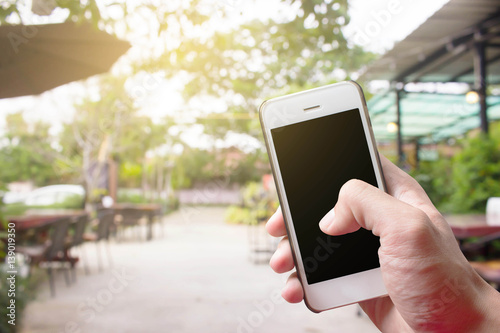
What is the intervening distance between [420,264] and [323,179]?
361 mm

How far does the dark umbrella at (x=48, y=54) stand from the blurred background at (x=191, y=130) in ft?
0.04

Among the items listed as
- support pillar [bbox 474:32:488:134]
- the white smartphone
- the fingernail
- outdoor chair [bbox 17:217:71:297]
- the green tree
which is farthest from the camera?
the green tree

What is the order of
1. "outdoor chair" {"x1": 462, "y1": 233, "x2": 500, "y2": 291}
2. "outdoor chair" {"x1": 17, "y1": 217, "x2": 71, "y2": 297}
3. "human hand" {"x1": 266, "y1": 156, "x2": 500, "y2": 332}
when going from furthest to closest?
"outdoor chair" {"x1": 17, "y1": 217, "x2": 71, "y2": 297}
"outdoor chair" {"x1": 462, "y1": 233, "x2": 500, "y2": 291}
"human hand" {"x1": 266, "y1": 156, "x2": 500, "y2": 332}

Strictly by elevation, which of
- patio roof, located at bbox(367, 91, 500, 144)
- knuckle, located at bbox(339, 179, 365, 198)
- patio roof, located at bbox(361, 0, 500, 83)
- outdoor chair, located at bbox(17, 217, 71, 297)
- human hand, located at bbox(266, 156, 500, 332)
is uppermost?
patio roof, located at bbox(361, 0, 500, 83)

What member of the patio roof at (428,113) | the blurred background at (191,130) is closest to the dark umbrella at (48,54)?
the blurred background at (191,130)

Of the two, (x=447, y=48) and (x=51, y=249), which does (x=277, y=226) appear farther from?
(x=447, y=48)

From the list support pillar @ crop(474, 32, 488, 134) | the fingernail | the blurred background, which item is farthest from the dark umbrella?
support pillar @ crop(474, 32, 488, 134)

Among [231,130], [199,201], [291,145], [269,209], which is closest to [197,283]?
[269,209]

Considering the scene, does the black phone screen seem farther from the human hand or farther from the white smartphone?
the human hand

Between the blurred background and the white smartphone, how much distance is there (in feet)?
5.11

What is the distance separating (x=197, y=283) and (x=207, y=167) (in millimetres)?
19256

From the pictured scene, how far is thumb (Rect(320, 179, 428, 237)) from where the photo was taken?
2.62 feet

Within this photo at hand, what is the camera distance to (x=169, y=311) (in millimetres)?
4801

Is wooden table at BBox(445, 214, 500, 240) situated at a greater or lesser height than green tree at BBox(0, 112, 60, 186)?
lesser
